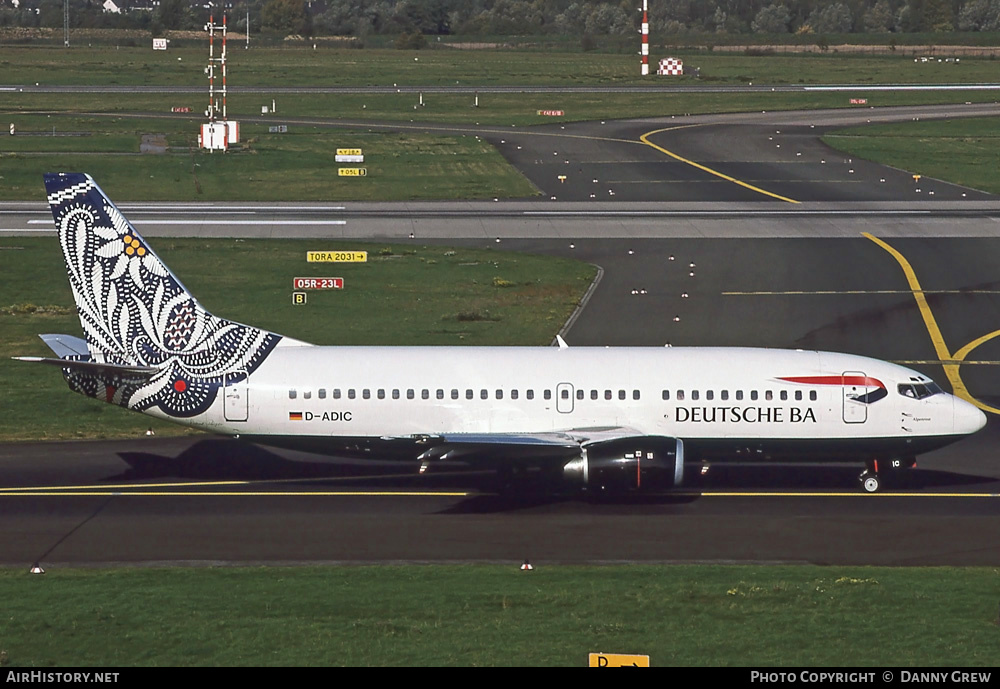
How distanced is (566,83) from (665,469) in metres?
144

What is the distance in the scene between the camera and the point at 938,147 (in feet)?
394

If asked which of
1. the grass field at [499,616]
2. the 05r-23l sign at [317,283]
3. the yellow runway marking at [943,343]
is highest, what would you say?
the 05r-23l sign at [317,283]

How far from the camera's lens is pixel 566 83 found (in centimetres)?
17638

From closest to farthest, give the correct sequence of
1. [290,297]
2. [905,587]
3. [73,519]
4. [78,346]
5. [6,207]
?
[905,587], [73,519], [78,346], [290,297], [6,207]

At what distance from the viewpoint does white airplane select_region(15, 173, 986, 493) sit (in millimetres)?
37844

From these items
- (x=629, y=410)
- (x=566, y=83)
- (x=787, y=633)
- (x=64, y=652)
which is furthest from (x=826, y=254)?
(x=566, y=83)

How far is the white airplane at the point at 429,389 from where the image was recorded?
37.8 metres

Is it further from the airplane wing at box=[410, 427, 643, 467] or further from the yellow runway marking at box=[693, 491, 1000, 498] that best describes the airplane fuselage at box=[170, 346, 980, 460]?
the yellow runway marking at box=[693, 491, 1000, 498]

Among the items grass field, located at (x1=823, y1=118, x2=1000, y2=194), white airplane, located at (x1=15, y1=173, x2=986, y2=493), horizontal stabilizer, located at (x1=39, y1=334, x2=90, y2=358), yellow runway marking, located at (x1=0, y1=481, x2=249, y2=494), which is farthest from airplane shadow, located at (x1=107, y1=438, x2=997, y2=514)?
grass field, located at (x1=823, y1=118, x2=1000, y2=194)

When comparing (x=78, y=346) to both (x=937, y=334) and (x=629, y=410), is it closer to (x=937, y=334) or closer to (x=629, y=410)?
(x=629, y=410)

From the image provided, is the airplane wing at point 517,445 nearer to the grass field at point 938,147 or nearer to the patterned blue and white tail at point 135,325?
the patterned blue and white tail at point 135,325

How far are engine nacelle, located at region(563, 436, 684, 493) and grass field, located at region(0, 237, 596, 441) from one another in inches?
609

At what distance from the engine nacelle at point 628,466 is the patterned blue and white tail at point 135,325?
905 cm

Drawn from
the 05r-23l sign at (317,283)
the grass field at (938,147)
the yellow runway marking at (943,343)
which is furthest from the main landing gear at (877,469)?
the grass field at (938,147)
